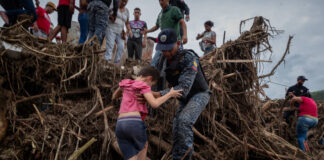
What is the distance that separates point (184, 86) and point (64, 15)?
3.87 meters

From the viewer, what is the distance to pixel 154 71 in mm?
2469

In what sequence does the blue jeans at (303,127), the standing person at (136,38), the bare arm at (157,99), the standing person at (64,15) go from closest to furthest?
the bare arm at (157,99)
the standing person at (64,15)
the blue jeans at (303,127)
the standing person at (136,38)

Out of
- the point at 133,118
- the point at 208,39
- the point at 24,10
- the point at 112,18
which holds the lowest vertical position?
the point at 133,118

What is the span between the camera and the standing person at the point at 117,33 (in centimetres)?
487

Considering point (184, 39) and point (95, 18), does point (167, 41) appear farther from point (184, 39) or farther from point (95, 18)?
point (95, 18)

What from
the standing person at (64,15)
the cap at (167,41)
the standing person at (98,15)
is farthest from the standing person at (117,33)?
the cap at (167,41)

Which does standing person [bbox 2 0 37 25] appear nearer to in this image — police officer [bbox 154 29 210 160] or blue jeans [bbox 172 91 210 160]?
police officer [bbox 154 29 210 160]

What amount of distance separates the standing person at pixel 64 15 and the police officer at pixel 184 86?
3117 millimetres

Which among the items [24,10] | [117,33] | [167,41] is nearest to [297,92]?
[167,41]

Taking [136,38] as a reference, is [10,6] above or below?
above

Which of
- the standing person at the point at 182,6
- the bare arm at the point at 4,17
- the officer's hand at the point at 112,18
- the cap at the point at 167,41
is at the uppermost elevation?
the standing person at the point at 182,6

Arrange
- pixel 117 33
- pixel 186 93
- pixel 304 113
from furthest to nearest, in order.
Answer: pixel 304 113, pixel 117 33, pixel 186 93

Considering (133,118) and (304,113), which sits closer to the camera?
(133,118)

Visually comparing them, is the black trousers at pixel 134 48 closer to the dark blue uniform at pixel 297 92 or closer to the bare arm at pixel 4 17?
the bare arm at pixel 4 17
